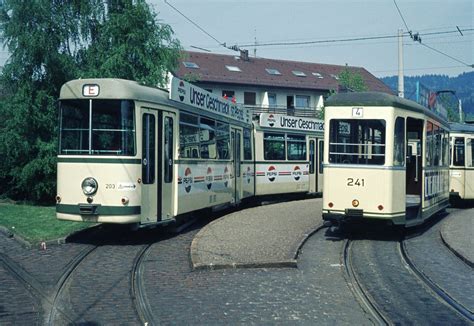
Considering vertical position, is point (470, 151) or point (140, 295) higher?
point (470, 151)

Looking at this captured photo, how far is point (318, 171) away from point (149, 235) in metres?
12.3

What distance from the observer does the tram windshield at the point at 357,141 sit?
1249 cm

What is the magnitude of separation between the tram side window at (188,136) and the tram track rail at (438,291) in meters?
5.02

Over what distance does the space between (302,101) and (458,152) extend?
119 ft

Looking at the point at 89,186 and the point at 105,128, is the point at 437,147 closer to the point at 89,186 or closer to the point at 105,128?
the point at 105,128

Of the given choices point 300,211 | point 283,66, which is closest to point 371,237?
point 300,211

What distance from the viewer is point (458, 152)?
72.5ft

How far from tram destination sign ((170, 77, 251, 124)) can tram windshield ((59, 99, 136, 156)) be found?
5.01 ft

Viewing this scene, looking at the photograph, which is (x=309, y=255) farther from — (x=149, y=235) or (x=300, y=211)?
(x=300, y=211)

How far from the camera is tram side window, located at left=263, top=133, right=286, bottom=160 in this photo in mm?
20984

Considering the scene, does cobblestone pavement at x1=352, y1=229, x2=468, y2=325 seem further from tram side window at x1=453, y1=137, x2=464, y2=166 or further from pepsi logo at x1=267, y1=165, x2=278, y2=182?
tram side window at x1=453, y1=137, x2=464, y2=166

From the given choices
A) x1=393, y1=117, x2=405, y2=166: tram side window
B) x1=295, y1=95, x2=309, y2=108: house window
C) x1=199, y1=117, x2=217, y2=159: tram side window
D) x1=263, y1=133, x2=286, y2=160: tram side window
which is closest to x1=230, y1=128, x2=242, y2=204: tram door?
x1=199, y1=117, x2=217, y2=159: tram side window

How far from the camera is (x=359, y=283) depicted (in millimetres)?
8711

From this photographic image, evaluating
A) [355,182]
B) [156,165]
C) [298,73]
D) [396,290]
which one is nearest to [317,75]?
[298,73]
